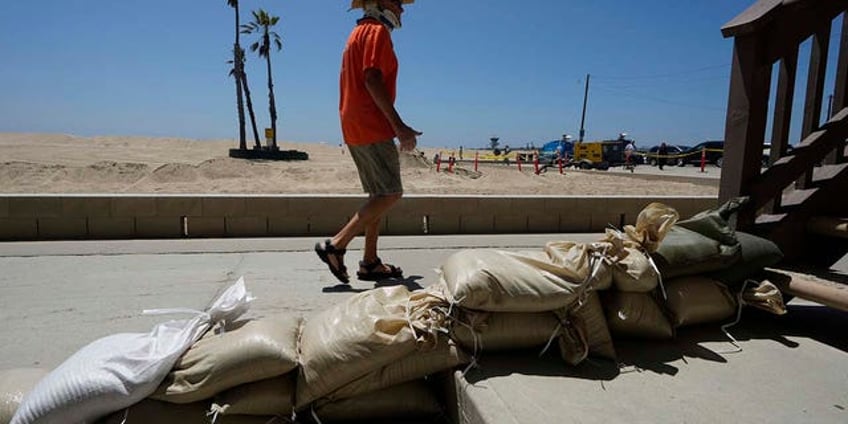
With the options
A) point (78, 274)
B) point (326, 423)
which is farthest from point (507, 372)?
point (78, 274)

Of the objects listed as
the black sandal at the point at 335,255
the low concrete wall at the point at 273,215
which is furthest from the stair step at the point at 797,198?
the low concrete wall at the point at 273,215

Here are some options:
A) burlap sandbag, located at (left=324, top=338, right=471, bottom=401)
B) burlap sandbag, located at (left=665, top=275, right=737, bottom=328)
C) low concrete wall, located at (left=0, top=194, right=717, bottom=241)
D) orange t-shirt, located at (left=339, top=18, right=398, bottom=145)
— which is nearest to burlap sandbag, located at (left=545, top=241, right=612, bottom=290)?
burlap sandbag, located at (left=665, top=275, right=737, bottom=328)

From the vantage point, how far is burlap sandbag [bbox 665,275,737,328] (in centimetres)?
222

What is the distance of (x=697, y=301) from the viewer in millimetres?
2238

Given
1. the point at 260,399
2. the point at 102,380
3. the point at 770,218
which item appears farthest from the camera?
the point at 770,218

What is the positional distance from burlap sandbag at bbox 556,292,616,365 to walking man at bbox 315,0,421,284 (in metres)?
1.56

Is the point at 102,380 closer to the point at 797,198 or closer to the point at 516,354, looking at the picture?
the point at 516,354

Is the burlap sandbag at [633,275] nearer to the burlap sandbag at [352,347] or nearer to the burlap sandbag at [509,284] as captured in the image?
the burlap sandbag at [509,284]

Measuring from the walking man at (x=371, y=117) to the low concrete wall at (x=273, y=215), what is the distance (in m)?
2.07

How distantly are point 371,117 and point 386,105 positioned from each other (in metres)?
0.21

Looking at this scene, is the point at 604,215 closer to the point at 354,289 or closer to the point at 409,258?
the point at 409,258

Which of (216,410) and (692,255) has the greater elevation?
(692,255)

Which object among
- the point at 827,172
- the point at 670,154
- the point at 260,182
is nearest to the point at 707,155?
the point at 670,154

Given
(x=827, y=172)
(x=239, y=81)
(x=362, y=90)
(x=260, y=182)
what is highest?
(x=239, y=81)
